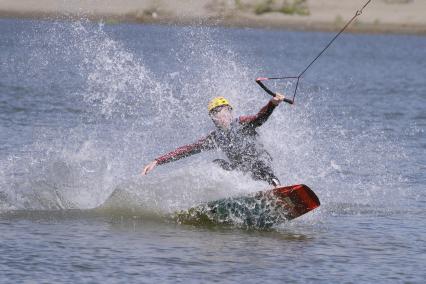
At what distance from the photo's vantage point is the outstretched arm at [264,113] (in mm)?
13263

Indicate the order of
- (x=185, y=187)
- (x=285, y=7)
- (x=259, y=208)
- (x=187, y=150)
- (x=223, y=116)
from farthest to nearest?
(x=285, y=7), (x=185, y=187), (x=187, y=150), (x=259, y=208), (x=223, y=116)

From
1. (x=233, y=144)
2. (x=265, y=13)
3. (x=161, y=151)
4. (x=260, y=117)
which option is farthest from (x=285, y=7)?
(x=260, y=117)

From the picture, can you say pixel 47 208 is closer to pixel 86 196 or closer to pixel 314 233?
pixel 86 196

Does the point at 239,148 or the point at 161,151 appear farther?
the point at 161,151

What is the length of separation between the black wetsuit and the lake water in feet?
0.58

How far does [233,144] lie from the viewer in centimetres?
1402

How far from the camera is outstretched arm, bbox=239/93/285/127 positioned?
522 inches

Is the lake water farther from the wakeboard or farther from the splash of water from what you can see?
the wakeboard

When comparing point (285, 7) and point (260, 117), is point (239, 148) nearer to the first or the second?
point (260, 117)

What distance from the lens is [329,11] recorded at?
319ft

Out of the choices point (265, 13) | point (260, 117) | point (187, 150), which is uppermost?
point (265, 13)

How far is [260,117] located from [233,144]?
22.6 inches

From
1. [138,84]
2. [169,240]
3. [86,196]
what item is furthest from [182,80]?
[169,240]

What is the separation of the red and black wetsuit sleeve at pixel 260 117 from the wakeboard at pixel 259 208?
90cm
